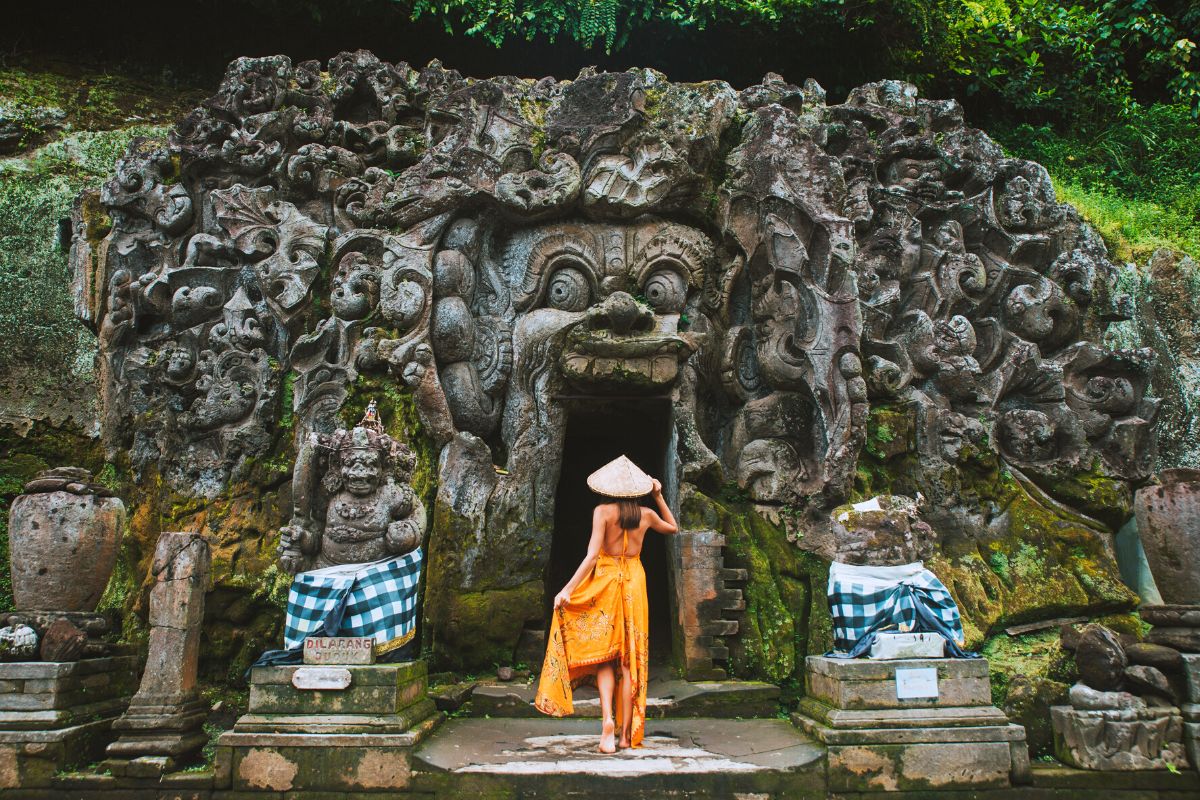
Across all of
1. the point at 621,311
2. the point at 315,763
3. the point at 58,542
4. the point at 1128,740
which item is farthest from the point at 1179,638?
the point at 58,542

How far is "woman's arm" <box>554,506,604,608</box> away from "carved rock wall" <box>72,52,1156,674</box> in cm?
213

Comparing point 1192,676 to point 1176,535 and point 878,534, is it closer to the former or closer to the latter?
point 1176,535

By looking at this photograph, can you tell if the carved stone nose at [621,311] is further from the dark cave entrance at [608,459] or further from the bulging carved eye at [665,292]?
the dark cave entrance at [608,459]

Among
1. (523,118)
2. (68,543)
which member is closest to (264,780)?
(68,543)

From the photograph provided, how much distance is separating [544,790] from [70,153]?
11107 mm

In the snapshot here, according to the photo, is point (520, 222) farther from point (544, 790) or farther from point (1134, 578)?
point (1134, 578)

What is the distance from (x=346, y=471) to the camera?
5559 millimetres

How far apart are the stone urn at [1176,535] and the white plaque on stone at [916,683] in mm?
1889

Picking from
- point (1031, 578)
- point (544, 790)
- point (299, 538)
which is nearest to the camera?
point (544, 790)

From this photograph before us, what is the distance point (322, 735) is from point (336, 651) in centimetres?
49

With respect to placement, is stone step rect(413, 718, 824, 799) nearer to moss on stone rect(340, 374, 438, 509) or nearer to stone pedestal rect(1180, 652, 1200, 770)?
stone pedestal rect(1180, 652, 1200, 770)

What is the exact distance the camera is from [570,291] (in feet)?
26.2

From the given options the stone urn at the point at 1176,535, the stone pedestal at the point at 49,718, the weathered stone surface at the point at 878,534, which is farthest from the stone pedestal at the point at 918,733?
the stone pedestal at the point at 49,718

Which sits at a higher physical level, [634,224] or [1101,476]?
[634,224]
